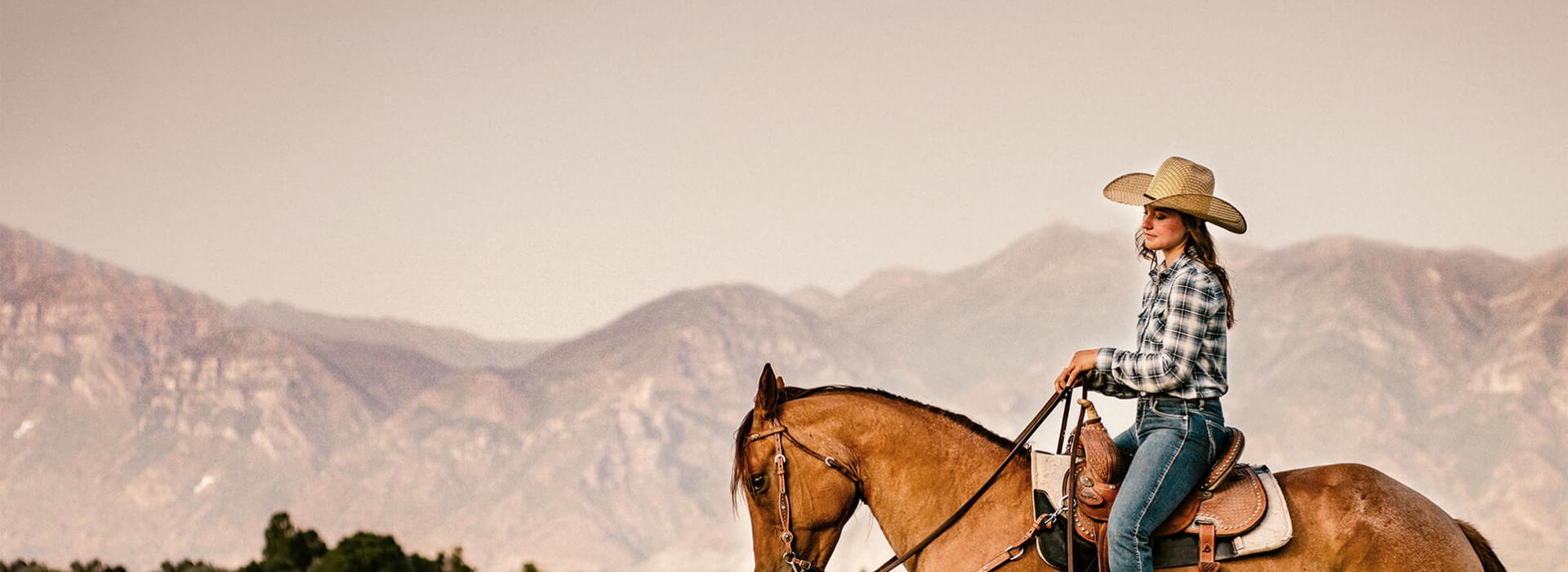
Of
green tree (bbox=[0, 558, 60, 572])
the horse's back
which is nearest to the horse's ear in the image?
the horse's back

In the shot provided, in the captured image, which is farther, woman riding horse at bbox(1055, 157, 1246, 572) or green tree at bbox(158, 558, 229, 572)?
green tree at bbox(158, 558, 229, 572)

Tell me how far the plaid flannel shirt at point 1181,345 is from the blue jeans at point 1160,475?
0.09 metres

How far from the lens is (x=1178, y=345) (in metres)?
4.89

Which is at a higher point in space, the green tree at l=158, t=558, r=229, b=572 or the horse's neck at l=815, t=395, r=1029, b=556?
the green tree at l=158, t=558, r=229, b=572

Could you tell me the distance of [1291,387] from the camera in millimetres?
180375

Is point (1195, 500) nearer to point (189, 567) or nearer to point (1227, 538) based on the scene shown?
point (1227, 538)

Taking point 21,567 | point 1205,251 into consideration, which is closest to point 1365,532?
point 1205,251

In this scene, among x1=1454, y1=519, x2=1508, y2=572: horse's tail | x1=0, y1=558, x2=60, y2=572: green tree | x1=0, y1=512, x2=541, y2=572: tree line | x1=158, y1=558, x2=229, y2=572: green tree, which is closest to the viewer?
x1=1454, y1=519, x2=1508, y2=572: horse's tail

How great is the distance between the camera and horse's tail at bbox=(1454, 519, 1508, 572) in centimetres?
505

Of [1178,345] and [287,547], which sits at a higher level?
[287,547]

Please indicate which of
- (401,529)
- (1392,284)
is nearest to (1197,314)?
(401,529)

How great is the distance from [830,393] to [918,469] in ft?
1.62

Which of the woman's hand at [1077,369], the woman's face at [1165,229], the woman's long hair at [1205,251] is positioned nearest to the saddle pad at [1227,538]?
the woman's hand at [1077,369]

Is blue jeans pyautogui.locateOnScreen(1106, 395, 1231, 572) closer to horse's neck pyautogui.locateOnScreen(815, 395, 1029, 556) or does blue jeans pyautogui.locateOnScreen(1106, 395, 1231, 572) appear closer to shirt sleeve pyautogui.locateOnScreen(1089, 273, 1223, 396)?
shirt sleeve pyautogui.locateOnScreen(1089, 273, 1223, 396)
